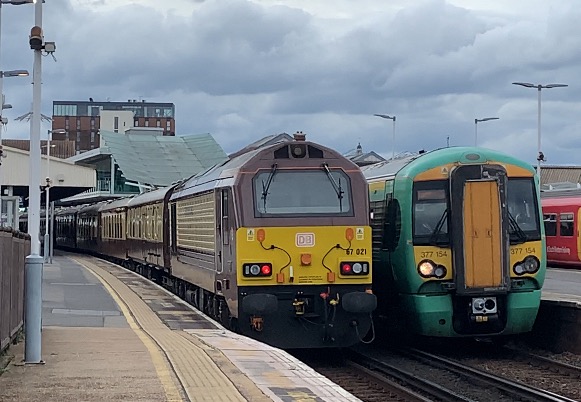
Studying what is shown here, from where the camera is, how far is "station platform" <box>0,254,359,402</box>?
8836 mm

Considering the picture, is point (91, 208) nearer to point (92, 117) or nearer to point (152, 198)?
point (152, 198)

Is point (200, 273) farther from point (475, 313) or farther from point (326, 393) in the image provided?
point (326, 393)

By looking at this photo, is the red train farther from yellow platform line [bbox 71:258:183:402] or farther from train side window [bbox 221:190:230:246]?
train side window [bbox 221:190:230:246]

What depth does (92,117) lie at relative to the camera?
5645 inches

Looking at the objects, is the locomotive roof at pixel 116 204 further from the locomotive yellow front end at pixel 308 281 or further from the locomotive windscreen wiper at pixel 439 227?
the locomotive yellow front end at pixel 308 281

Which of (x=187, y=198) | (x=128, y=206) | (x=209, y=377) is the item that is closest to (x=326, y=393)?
(x=209, y=377)

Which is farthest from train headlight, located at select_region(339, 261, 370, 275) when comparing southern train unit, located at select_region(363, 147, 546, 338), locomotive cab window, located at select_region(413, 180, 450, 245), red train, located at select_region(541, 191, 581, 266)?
red train, located at select_region(541, 191, 581, 266)

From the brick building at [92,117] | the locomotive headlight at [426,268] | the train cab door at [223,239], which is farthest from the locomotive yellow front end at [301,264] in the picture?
the brick building at [92,117]

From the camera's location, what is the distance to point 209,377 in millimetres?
9648

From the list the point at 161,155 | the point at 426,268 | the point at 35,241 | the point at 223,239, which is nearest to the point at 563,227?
the point at 426,268

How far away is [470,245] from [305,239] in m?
2.58

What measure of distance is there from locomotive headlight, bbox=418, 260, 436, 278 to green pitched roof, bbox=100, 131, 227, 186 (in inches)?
2282

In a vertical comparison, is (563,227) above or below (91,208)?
below

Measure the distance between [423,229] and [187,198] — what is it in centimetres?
594
